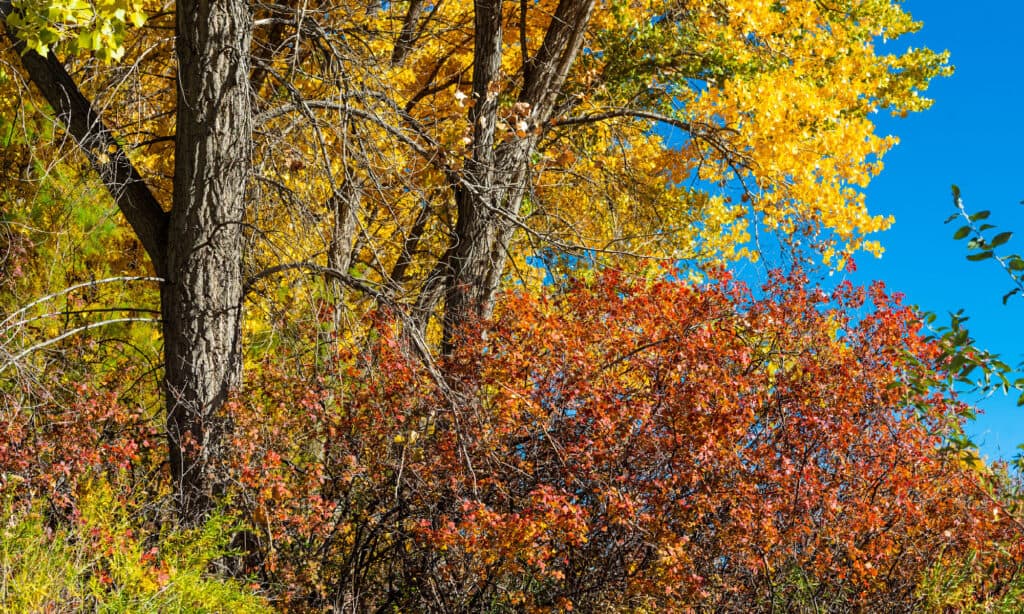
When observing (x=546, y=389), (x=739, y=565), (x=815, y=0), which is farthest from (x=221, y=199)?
(x=815, y=0)

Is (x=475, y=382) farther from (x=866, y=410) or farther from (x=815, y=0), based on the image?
(x=815, y=0)

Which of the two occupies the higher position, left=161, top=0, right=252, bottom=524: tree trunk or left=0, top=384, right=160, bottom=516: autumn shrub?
left=161, top=0, right=252, bottom=524: tree trunk

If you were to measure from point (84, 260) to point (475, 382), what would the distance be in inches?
209

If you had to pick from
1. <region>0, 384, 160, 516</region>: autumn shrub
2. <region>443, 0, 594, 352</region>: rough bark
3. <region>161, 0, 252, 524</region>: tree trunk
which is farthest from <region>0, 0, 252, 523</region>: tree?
<region>443, 0, 594, 352</region>: rough bark

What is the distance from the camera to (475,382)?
6.14 m

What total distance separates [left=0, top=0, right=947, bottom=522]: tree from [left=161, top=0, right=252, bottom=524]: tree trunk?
0.05 feet

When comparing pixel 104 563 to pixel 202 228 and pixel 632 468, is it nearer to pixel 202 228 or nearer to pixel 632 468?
pixel 202 228

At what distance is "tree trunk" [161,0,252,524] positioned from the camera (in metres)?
6.10

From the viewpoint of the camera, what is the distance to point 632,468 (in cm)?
570

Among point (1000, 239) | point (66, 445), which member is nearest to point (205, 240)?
point (66, 445)

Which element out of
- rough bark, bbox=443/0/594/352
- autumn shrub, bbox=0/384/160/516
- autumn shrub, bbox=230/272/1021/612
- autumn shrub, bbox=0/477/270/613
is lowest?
Result: autumn shrub, bbox=0/477/270/613

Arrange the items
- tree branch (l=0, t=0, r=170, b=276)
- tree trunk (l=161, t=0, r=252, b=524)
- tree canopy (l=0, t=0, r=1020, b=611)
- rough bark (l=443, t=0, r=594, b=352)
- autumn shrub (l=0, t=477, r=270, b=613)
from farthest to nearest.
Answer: rough bark (l=443, t=0, r=594, b=352) < tree branch (l=0, t=0, r=170, b=276) < tree trunk (l=161, t=0, r=252, b=524) < tree canopy (l=0, t=0, r=1020, b=611) < autumn shrub (l=0, t=477, r=270, b=613)

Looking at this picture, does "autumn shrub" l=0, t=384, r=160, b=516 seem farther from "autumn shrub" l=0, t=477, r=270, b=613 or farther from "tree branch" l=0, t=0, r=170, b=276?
"tree branch" l=0, t=0, r=170, b=276

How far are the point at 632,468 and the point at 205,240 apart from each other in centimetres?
311
